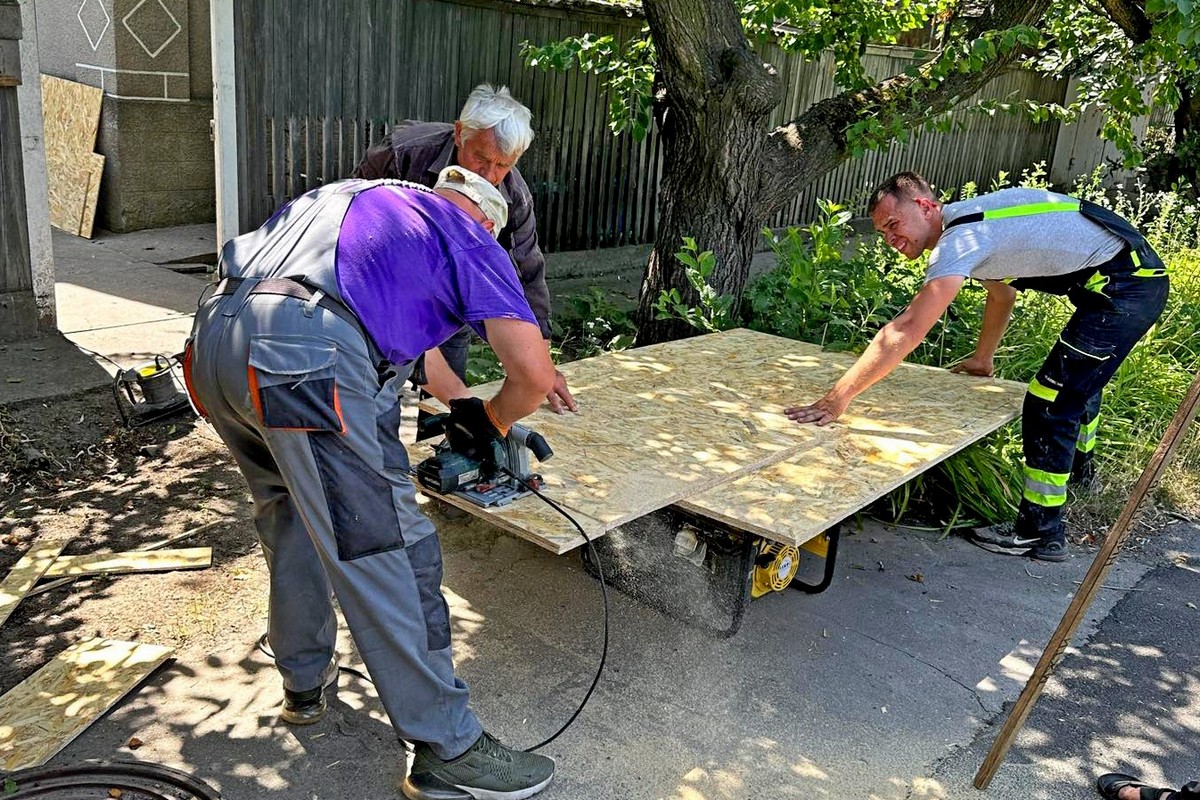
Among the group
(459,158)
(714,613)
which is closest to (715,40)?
(459,158)

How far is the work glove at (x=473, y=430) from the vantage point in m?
3.23

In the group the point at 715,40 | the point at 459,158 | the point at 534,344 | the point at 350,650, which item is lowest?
the point at 350,650

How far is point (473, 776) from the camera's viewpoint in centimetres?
302

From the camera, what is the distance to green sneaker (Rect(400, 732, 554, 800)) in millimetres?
3016

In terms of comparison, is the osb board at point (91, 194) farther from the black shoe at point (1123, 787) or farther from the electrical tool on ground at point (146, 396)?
the black shoe at point (1123, 787)

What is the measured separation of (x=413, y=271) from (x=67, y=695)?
6.26 ft

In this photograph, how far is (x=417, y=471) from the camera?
3.45 metres

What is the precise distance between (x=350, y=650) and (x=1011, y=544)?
126 inches

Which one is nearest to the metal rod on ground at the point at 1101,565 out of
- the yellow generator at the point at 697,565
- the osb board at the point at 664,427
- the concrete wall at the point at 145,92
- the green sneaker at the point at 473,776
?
the yellow generator at the point at 697,565

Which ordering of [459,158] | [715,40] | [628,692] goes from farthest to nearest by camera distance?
[715,40] → [459,158] → [628,692]

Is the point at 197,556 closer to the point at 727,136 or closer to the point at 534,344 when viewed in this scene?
the point at 534,344

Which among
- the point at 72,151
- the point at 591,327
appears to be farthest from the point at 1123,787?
the point at 72,151

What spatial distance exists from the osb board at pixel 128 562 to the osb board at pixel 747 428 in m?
1.40

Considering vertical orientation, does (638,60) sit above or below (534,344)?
above
